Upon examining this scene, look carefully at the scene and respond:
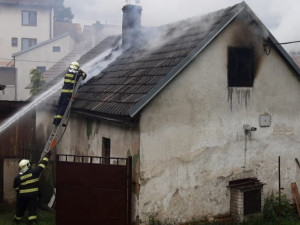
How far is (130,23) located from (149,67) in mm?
4476

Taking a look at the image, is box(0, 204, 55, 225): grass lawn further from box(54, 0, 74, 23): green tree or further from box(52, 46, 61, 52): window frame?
box(54, 0, 74, 23): green tree

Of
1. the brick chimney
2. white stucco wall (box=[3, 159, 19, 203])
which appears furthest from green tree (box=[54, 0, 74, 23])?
white stucco wall (box=[3, 159, 19, 203])

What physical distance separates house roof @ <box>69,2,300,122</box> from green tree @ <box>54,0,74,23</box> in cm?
5655

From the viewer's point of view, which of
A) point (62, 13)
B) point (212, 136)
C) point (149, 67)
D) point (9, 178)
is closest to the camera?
point (212, 136)

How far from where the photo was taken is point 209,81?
900 centimetres

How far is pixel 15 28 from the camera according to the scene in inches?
1727

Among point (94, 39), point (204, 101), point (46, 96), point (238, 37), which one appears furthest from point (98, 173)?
point (94, 39)

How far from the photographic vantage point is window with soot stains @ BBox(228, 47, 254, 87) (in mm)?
9336

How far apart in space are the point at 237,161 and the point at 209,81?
2.10 metres

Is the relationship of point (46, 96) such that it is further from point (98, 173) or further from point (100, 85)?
point (98, 173)

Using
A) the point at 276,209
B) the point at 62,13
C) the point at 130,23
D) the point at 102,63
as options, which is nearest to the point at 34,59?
the point at 130,23

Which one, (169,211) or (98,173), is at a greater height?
(98,173)

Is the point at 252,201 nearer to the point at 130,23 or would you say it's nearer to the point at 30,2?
the point at 130,23

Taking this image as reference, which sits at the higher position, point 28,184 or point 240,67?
point 240,67
